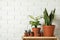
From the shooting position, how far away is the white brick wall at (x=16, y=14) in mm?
2609

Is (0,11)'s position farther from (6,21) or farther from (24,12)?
(24,12)

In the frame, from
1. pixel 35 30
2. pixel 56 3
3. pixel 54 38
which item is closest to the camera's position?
pixel 54 38

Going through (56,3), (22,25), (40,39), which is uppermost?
(56,3)

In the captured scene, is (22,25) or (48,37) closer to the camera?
(48,37)

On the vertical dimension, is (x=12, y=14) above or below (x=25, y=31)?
above

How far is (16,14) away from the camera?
2.63m

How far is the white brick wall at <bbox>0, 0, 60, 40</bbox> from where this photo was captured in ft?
8.56

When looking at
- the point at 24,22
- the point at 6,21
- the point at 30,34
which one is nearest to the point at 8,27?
the point at 6,21

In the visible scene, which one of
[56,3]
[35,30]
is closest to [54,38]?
[35,30]

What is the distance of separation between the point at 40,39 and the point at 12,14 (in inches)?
27.0

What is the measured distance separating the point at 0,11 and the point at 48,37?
0.92 m

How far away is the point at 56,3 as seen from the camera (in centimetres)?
260

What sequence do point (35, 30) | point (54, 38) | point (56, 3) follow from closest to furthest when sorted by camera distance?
1. point (54, 38)
2. point (35, 30)
3. point (56, 3)

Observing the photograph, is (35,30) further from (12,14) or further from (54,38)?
(12,14)
